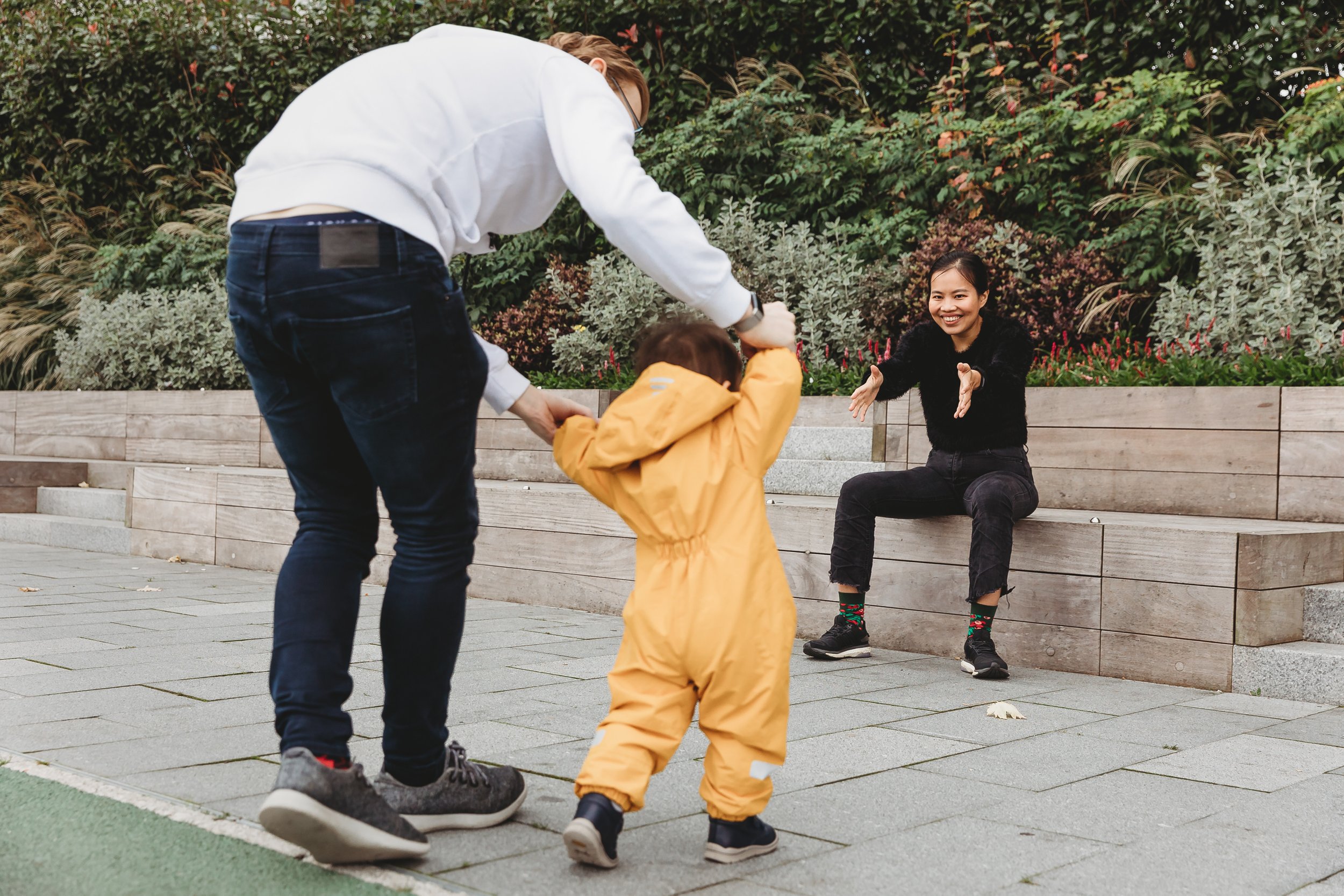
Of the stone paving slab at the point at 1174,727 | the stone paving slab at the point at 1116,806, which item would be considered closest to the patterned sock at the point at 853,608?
the stone paving slab at the point at 1174,727

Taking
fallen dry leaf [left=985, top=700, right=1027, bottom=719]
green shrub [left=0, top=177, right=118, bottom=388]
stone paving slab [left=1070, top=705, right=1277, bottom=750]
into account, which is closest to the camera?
stone paving slab [left=1070, top=705, right=1277, bottom=750]

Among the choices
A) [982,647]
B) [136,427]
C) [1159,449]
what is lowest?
[982,647]

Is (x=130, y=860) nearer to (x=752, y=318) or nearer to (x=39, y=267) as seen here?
(x=752, y=318)

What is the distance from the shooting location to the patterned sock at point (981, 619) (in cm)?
440

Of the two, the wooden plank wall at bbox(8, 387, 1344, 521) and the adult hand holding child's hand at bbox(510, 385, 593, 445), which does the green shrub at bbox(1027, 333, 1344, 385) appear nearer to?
the wooden plank wall at bbox(8, 387, 1344, 521)

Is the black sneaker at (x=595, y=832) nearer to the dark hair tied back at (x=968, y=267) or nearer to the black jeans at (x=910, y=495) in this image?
the black jeans at (x=910, y=495)

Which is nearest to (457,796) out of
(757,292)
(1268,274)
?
(1268,274)

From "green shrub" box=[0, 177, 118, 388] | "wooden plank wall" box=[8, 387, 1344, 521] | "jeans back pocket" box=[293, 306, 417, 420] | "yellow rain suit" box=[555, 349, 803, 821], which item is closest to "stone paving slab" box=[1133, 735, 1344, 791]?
"yellow rain suit" box=[555, 349, 803, 821]

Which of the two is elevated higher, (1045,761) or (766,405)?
(766,405)

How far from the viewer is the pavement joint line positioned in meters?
2.19

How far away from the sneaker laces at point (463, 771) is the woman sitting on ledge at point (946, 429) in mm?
2344

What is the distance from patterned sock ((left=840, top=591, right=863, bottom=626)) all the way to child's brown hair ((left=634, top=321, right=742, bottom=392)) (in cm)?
235

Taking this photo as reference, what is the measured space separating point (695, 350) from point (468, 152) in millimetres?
600

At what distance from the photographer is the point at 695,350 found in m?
2.50
